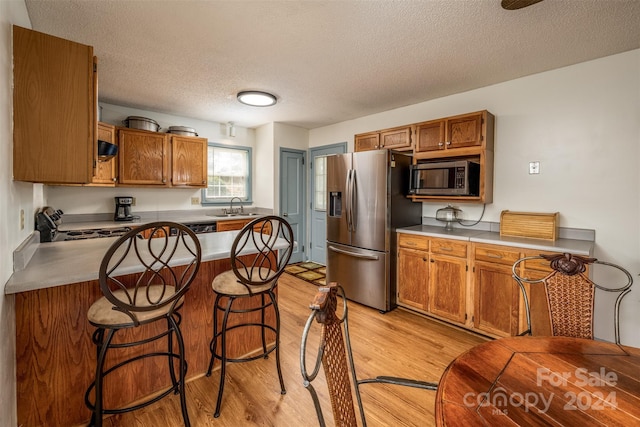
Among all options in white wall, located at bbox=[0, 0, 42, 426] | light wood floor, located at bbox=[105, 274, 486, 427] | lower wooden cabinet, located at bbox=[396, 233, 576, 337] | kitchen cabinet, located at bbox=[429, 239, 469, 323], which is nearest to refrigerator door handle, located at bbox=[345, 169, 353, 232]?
lower wooden cabinet, located at bbox=[396, 233, 576, 337]

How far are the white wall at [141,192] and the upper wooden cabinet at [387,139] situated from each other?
229 cm

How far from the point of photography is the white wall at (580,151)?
235cm

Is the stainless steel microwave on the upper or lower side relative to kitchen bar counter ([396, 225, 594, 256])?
upper

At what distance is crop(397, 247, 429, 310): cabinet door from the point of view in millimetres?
3020

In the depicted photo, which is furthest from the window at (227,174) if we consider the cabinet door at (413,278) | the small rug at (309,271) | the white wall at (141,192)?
the cabinet door at (413,278)

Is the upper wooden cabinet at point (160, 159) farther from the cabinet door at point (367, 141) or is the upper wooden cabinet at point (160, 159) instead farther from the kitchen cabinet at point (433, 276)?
the kitchen cabinet at point (433, 276)

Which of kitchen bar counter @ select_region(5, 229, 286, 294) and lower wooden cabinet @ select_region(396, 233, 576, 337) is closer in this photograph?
kitchen bar counter @ select_region(5, 229, 286, 294)

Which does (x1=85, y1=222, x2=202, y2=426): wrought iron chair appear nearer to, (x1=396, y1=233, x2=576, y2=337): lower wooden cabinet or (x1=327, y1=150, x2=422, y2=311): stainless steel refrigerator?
(x1=327, y1=150, x2=422, y2=311): stainless steel refrigerator

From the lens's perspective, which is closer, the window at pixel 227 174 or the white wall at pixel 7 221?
the white wall at pixel 7 221

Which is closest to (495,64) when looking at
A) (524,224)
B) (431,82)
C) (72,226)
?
(431,82)

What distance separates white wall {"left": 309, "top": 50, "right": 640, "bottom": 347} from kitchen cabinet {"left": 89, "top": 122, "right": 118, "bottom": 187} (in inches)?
169

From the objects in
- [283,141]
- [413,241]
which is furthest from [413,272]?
[283,141]

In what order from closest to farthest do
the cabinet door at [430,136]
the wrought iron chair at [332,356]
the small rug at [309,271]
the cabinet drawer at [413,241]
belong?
the wrought iron chair at [332,356], the cabinet drawer at [413,241], the cabinet door at [430,136], the small rug at [309,271]

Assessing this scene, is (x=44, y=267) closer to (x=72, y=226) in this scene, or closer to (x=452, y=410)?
(x=452, y=410)
